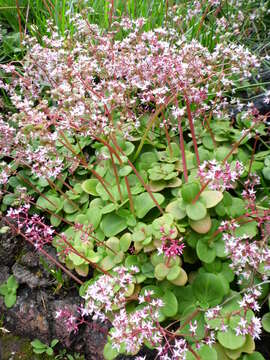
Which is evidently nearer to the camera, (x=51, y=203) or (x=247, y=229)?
(x=247, y=229)

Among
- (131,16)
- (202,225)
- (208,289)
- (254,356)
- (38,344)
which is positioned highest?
(131,16)

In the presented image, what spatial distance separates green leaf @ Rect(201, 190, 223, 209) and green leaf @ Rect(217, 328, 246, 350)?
0.59 m

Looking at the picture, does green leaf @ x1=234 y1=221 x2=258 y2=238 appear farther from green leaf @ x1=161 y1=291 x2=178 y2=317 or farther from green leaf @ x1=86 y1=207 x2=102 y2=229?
green leaf @ x1=86 y1=207 x2=102 y2=229

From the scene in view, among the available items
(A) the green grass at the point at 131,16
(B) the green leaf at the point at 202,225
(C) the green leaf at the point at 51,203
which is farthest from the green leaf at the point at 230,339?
(A) the green grass at the point at 131,16

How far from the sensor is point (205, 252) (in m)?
1.82

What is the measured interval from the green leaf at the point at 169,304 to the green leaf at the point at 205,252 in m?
0.24

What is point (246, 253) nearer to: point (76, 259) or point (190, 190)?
point (190, 190)

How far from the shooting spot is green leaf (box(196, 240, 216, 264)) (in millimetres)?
1793

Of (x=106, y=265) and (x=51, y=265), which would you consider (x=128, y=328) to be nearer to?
(x=106, y=265)

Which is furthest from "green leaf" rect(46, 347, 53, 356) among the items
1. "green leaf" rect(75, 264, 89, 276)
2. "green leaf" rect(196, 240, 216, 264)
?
"green leaf" rect(196, 240, 216, 264)

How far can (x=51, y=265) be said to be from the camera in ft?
7.61

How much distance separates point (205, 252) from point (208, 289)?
0.18 meters

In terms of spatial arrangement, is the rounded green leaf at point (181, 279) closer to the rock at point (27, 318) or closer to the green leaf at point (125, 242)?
the green leaf at point (125, 242)

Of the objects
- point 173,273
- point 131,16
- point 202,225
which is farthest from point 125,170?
point 131,16
